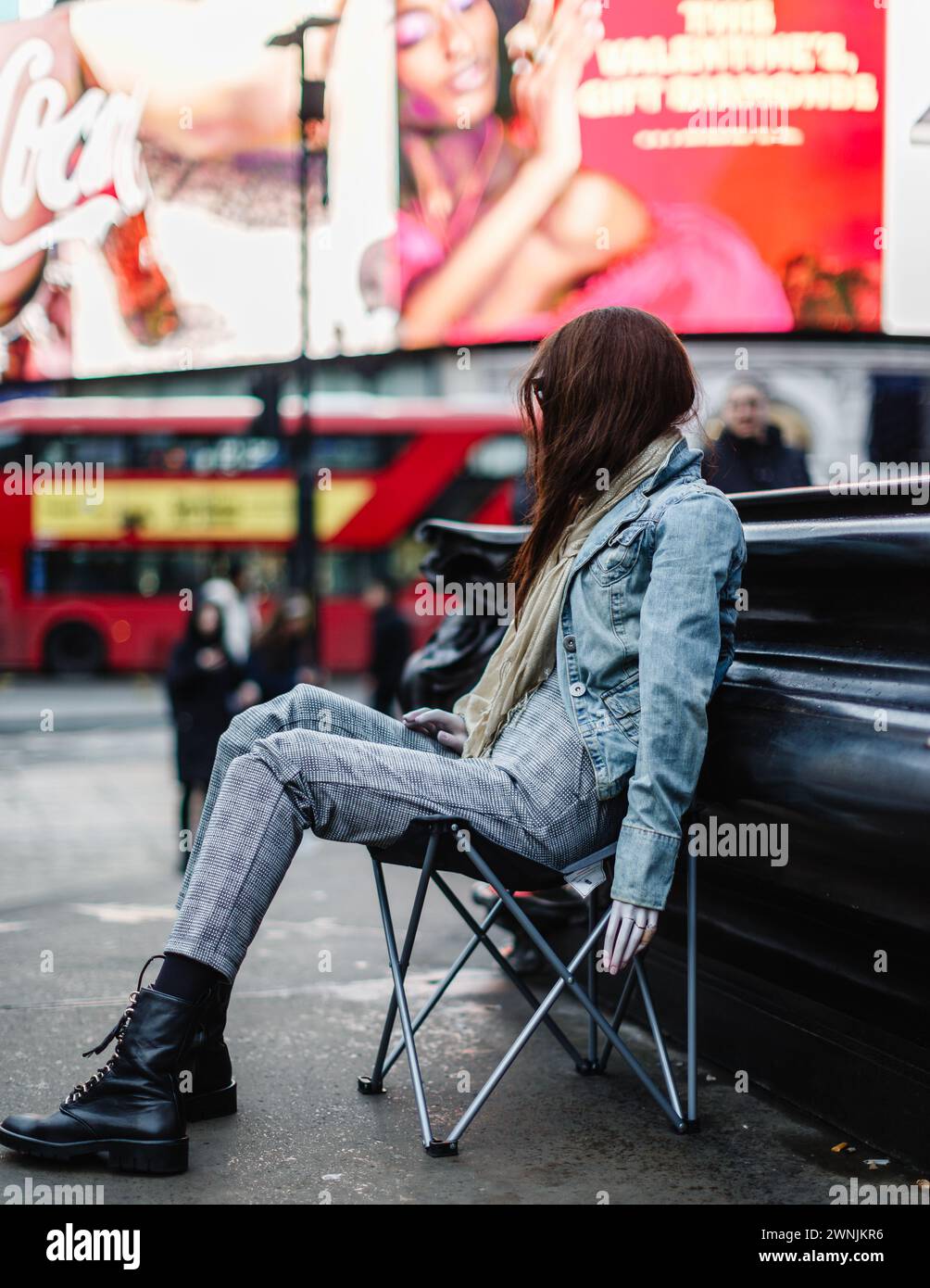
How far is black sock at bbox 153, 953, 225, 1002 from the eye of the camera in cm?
266

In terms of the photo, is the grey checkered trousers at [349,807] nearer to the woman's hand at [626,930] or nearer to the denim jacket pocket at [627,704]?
the denim jacket pocket at [627,704]

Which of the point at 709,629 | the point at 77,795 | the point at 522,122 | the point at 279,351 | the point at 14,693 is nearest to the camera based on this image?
the point at 709,629

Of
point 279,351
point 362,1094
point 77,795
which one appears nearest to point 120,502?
point 279,351

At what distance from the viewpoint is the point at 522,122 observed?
43.4 ft

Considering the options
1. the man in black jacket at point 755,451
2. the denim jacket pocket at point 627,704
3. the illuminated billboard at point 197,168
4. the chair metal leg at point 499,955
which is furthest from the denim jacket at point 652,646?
the illuminated billboard at point 197,168

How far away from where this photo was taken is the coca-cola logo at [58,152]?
46.0ft

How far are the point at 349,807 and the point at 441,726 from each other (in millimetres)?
532

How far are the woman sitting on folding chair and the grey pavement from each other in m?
0.22

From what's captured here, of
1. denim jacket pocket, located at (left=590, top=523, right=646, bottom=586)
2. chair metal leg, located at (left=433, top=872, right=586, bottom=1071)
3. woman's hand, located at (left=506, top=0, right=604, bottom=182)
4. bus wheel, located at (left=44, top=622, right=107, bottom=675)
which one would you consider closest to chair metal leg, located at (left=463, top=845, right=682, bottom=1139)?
chair metal leg, located at (left=433, top=872, right=586, bottom=1071)

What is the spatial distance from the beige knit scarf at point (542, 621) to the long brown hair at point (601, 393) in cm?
3

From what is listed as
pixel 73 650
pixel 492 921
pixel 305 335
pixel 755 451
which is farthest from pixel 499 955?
pixel 73 650

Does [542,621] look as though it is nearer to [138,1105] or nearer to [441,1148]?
[441,1148]

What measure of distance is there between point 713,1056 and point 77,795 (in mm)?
7266
